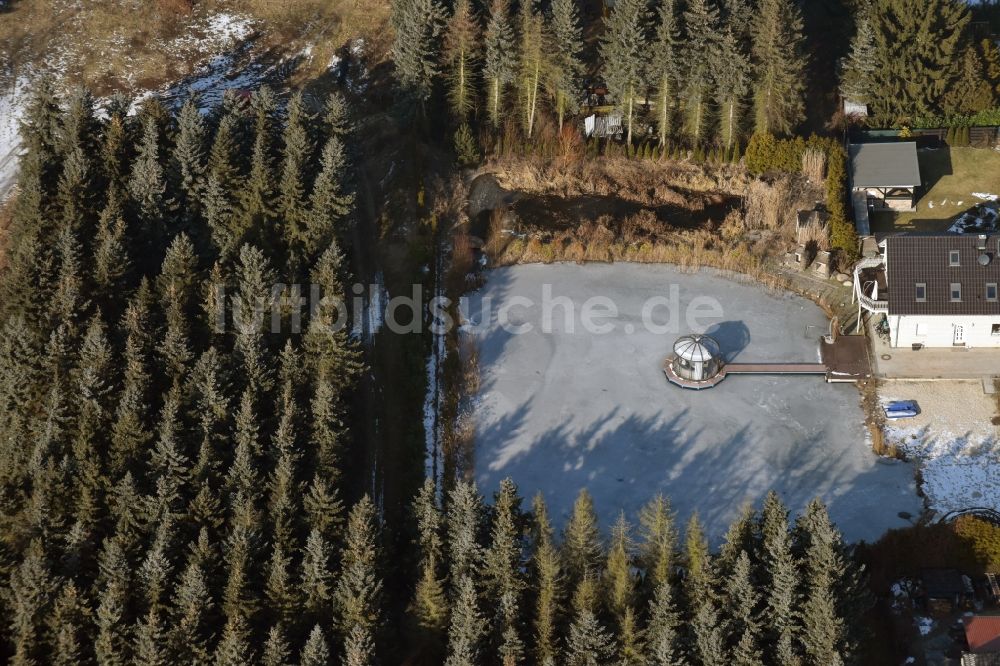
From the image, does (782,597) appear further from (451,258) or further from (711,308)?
(451,258)

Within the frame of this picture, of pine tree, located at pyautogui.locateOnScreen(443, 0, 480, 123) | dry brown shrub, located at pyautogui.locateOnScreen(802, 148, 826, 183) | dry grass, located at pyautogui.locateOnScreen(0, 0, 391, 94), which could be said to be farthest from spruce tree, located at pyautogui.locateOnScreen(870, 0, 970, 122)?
dry grass, located at pyautogui.locateOnScreen(0, 0, 391, 94)

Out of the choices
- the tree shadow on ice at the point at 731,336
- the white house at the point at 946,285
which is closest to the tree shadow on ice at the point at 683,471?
the tree shadow on ice at the point at 731,336

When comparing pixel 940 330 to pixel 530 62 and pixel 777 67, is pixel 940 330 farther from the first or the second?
pixel 530 62

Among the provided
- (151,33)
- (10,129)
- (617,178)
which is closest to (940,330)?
(617,178)

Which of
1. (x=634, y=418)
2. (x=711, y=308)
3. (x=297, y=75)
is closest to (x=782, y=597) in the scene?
(x=634, y=418)

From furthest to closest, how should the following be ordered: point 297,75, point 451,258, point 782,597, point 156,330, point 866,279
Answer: point 297,75
point 451,258
point 866,279
point 156,330
point 782,597

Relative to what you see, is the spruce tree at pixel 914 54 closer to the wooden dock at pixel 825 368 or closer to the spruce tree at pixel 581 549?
the wooden dock at pixel 825 368

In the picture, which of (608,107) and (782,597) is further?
(608,107)
